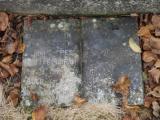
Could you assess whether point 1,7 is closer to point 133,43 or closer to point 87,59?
point 87,59

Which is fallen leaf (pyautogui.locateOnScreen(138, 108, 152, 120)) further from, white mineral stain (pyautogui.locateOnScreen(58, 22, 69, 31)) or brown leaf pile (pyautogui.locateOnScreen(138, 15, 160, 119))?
white mineral stain (pyautogui.locateOnScreen(58, 22, 69, 31))

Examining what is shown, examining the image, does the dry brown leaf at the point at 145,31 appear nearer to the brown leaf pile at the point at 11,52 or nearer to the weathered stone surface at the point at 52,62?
the weathered stone surface at the point at 52,62

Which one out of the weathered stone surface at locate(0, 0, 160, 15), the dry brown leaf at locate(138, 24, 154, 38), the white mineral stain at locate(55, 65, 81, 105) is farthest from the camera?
the dry brown leaf at locate(138, 24, 154, 38)

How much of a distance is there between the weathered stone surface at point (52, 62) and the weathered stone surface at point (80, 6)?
0.49ft

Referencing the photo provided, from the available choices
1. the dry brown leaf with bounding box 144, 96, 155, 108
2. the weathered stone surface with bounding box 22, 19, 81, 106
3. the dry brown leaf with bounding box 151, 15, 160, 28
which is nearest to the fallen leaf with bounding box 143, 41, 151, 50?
the dry brown leaf with bounding box 151, 15, 160, 28

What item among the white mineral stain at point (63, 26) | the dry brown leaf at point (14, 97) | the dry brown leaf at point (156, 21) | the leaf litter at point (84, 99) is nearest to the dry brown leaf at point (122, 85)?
the leaf litter at point (84, 99)

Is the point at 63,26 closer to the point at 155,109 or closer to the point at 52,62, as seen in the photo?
the point at 52,62

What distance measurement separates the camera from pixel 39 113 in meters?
2.88

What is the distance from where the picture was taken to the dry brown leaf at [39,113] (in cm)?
287

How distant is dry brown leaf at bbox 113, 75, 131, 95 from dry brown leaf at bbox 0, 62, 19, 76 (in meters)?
0.81

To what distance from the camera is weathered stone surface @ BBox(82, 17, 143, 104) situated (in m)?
2.89

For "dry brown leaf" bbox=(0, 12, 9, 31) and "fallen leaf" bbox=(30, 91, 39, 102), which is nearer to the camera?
"fallen leaf" bbox=(30, 91, 39, 102)

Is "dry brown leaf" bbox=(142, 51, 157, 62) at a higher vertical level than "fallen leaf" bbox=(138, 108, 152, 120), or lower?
higher

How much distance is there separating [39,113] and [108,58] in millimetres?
691
